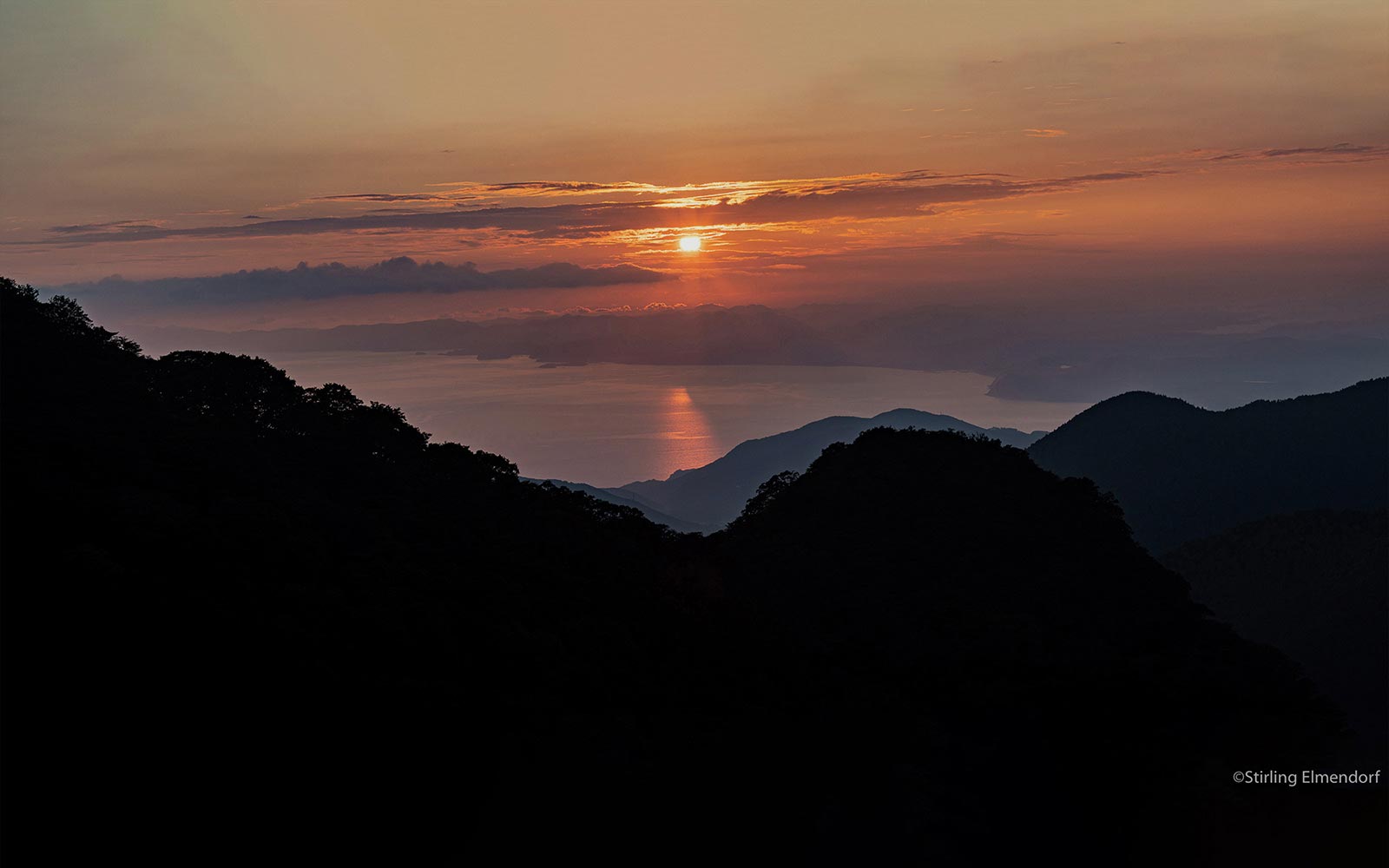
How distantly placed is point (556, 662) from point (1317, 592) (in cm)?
9197

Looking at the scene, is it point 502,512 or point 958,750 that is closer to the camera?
point 958,750

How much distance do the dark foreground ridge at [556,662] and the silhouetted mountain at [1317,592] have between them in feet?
93.0

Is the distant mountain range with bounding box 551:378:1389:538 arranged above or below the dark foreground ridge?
above

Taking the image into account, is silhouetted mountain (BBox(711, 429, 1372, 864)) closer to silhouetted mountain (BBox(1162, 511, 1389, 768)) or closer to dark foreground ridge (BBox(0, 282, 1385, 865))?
dark foreground ridge (BBox(0, 282, 1385, 865))

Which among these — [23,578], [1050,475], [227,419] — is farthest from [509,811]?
[1050,475]

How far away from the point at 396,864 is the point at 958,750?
33.5 metres

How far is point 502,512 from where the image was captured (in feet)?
266

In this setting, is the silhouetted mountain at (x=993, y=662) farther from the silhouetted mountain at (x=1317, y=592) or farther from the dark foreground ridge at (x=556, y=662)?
the silhouetted mountain at (x=1317, y=592)

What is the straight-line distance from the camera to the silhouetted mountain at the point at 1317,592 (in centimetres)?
10694

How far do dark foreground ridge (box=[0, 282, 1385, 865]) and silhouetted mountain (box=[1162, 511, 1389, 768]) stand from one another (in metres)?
28.3

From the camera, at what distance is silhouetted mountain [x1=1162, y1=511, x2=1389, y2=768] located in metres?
107

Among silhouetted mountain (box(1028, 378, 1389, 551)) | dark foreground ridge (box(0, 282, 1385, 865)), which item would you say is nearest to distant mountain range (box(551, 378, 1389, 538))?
silhouetted mountain (box(1028, 378, 1389, 551))

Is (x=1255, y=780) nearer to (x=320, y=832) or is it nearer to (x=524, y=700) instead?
(x=524, y=700)

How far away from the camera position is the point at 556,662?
→ 2467 inches
